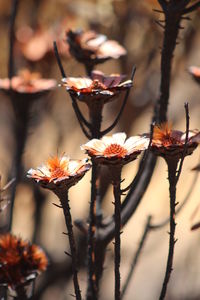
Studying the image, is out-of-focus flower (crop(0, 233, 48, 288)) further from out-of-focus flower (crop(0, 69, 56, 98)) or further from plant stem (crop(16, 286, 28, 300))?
out-of-focus flower (crop(0, 69, 56, 98))

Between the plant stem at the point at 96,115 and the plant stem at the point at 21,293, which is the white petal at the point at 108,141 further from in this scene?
the plant stem at the point at 21,293

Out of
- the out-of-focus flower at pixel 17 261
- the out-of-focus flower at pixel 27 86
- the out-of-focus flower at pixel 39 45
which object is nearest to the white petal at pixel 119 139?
the out-of-focus flower at pixel 17 261

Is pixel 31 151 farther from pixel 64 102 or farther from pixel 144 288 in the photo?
pixel 144 288

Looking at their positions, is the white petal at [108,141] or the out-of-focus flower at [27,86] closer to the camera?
the white petal at [108,141]

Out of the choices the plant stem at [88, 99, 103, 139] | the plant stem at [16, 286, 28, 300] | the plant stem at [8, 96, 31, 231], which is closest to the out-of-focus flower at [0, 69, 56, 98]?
the plant stem at [8, 96, 31, 231]

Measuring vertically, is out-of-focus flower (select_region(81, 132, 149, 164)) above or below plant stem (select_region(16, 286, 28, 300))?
above

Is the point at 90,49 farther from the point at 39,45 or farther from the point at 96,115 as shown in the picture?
the point at 39,45

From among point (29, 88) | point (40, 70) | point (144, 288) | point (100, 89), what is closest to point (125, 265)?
point (144, 288)
